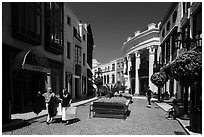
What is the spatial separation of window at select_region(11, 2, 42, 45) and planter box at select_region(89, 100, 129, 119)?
18.8ft

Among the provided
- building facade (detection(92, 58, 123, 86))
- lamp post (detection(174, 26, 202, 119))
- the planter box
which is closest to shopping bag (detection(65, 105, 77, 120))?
the planter box

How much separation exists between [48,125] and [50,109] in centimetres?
77

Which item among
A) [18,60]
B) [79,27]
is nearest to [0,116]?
[18,60]

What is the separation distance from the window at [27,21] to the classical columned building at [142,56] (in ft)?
75.4

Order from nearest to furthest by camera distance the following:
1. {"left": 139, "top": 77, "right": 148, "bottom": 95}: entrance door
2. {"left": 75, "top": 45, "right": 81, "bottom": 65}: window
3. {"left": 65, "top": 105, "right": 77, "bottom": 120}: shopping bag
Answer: {"left": 65, "top": 105, "right": 77, "bottom": 120}: shopping bag < {"left": 75, "top": 45, "right": 81, "bottom": 65}: window < {"left": 139, "top": 77, "right": 148, "bottom": 95}: entrance door

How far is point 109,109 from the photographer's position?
902cm

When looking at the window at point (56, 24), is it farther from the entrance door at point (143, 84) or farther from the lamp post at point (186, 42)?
the entrance door at point (143, 84)

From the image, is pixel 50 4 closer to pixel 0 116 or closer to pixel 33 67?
pixel 33 67

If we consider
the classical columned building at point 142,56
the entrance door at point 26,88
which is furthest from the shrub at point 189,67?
the classical columned building at point 142,56

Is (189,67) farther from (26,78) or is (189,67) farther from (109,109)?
(26,78)

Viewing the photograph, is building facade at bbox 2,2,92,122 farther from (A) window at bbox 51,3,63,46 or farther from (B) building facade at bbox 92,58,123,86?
(B) building facade at bbox 92,58,123,86

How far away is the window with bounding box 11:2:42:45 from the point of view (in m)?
10.4

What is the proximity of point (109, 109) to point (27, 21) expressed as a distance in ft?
23.3

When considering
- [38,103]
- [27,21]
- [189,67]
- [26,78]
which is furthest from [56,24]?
[189,67]
